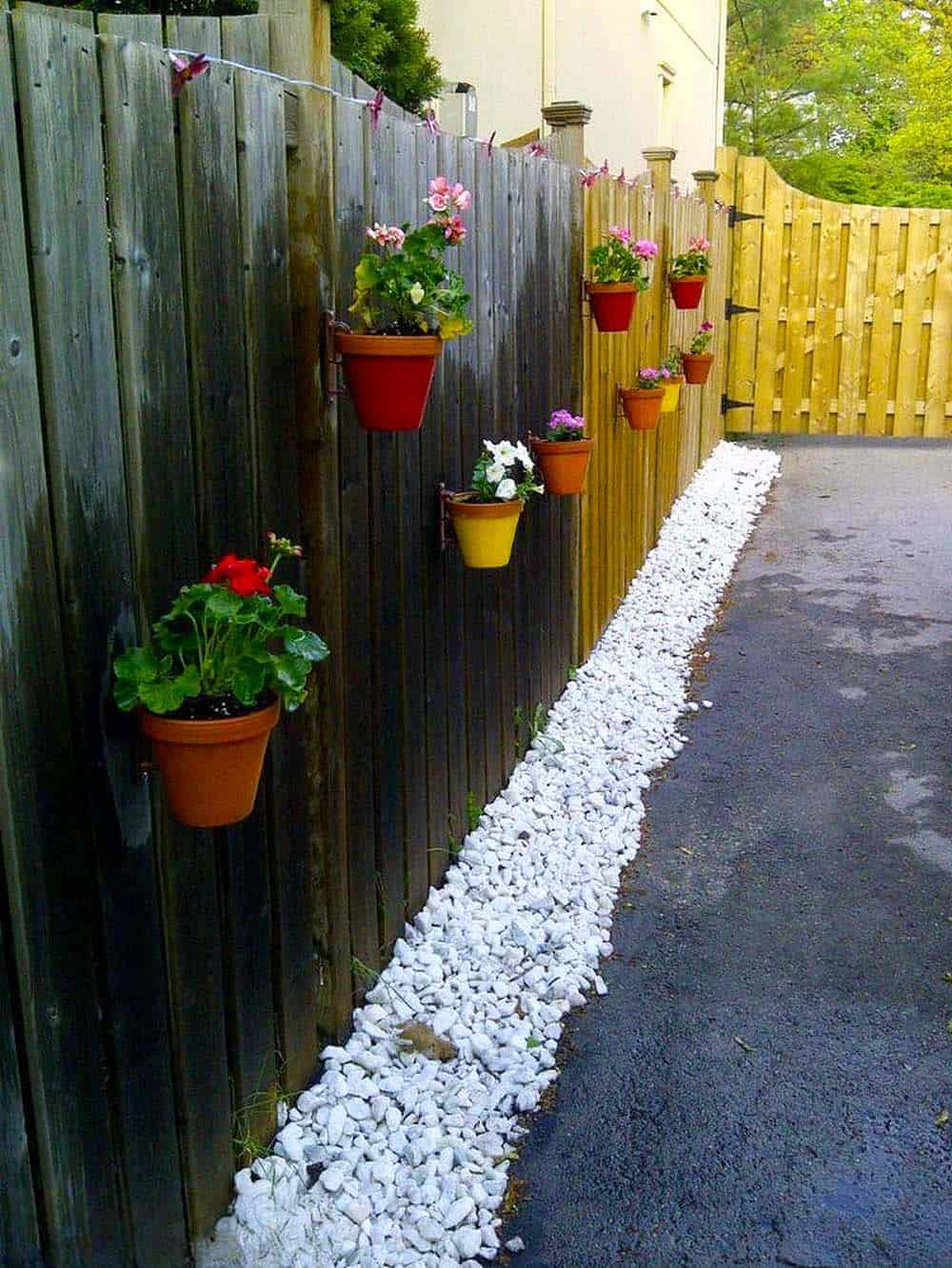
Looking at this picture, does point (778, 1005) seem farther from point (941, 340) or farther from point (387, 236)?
point (941, 340)

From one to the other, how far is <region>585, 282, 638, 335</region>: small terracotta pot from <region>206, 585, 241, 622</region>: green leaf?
3.74m

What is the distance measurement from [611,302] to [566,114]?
74 centimetres

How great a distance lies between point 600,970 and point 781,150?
2374 cm

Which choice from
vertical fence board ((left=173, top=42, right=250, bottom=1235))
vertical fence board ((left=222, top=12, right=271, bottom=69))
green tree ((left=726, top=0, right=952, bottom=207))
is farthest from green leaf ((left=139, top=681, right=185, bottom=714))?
green tree ((left=726, top=0, right=952, bottom=207))

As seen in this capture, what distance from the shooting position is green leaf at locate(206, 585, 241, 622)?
1.94 m

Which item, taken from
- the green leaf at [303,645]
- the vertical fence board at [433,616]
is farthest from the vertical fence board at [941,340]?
the green leaf at [303,645]

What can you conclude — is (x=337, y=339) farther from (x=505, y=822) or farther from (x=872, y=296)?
(x=872, y=296)

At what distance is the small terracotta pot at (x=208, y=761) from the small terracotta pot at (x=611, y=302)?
12.2ft

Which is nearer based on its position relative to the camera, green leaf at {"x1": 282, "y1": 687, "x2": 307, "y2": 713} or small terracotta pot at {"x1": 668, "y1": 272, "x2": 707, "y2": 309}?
green leaf at {"x1": 282, "y1": 687, "x2": 307, "y2": 713}

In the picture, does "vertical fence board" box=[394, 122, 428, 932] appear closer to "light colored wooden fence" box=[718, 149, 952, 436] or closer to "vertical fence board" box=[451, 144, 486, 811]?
"vertical fence board" box=[451, 144, 486, 811]

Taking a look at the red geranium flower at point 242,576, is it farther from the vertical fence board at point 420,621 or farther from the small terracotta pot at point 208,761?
the vertical fence board at point 420,621

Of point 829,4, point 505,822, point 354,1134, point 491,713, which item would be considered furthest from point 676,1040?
point 829,4

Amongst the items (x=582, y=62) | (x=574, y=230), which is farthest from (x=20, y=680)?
(x=582, y=62)

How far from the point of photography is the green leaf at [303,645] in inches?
80.1
